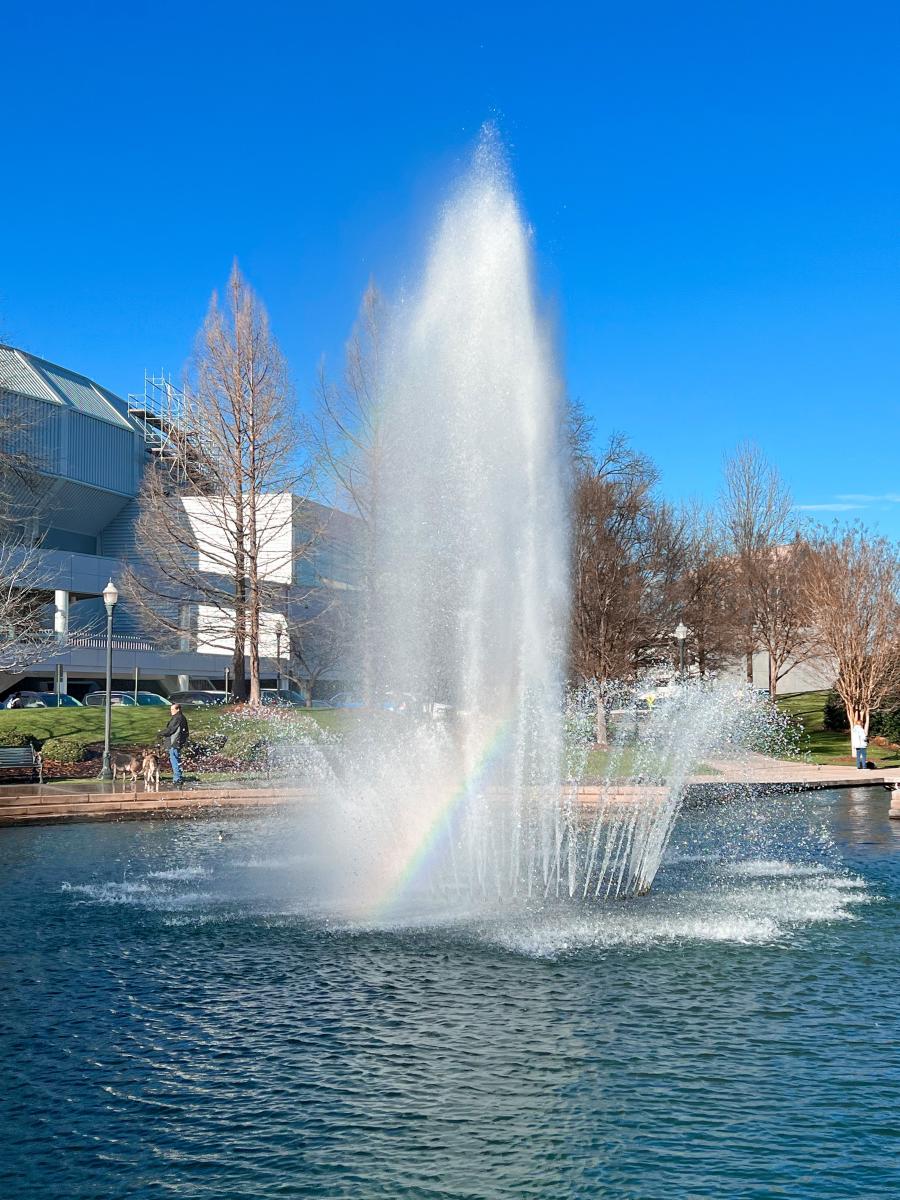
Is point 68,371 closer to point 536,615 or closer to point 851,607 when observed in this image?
point 851,607

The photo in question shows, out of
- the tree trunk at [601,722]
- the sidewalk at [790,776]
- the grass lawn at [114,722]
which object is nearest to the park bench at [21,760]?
the grass lawn at [114,722]

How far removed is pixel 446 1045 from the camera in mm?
7953

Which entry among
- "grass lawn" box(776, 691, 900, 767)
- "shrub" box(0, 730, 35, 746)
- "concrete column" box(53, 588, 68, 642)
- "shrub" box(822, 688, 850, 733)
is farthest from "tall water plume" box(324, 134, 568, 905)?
"concrete column" box(53, 588, 68, 642)

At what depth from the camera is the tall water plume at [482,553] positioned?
15906 millimetres

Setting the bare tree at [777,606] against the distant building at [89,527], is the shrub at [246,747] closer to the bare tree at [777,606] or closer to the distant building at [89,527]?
the distant building at [89,527]

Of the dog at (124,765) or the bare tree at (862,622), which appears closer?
the dog at (124,765)

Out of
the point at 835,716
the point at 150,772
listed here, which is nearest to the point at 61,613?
the point at 150,772

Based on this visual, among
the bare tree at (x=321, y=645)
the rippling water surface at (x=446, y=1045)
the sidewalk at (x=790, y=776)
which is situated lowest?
the rippling water surface at (x=446, y=1045)

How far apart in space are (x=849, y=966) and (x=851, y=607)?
30153 millimetres

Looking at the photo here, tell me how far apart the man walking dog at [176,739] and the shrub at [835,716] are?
3071 cm

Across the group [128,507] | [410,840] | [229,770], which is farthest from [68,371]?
[410,840]

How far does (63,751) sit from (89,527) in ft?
126

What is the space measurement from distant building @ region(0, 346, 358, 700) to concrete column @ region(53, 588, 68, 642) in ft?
0.18

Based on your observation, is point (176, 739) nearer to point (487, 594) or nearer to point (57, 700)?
point (487, 594)
